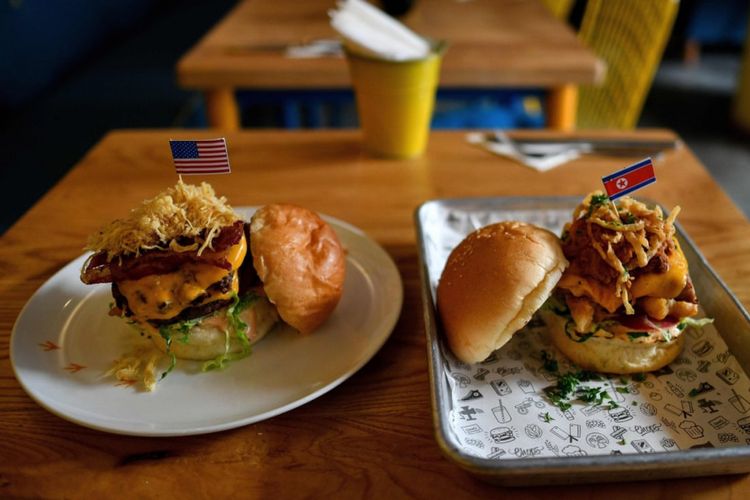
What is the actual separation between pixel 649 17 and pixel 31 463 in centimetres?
278

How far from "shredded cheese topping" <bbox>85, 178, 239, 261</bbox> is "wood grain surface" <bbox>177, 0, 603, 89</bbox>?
131cm

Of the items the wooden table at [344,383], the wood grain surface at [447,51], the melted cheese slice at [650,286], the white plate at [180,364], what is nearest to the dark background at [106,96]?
the wood grain surface at [447,51]

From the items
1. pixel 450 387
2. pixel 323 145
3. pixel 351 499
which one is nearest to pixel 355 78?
pixel 323 145

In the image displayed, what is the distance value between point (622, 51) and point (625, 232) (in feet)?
7.32

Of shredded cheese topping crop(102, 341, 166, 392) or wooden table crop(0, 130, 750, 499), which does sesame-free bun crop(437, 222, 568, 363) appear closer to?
wooden table crop(0, 130, 750, 499)

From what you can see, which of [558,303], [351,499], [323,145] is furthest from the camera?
[323,145]

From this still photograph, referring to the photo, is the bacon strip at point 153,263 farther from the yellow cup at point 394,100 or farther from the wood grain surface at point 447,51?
the wood grain surface at point 447,51

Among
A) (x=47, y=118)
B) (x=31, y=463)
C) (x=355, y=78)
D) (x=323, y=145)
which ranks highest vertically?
(x=355, y=78)

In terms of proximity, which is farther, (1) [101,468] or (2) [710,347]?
(2) [710,347]

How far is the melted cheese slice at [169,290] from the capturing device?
97 centimetres

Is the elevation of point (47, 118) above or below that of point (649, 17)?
below

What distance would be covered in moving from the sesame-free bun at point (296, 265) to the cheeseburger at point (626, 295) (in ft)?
1.33

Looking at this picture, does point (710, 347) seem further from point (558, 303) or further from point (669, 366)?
point (558, 303)

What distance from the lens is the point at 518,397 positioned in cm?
95
